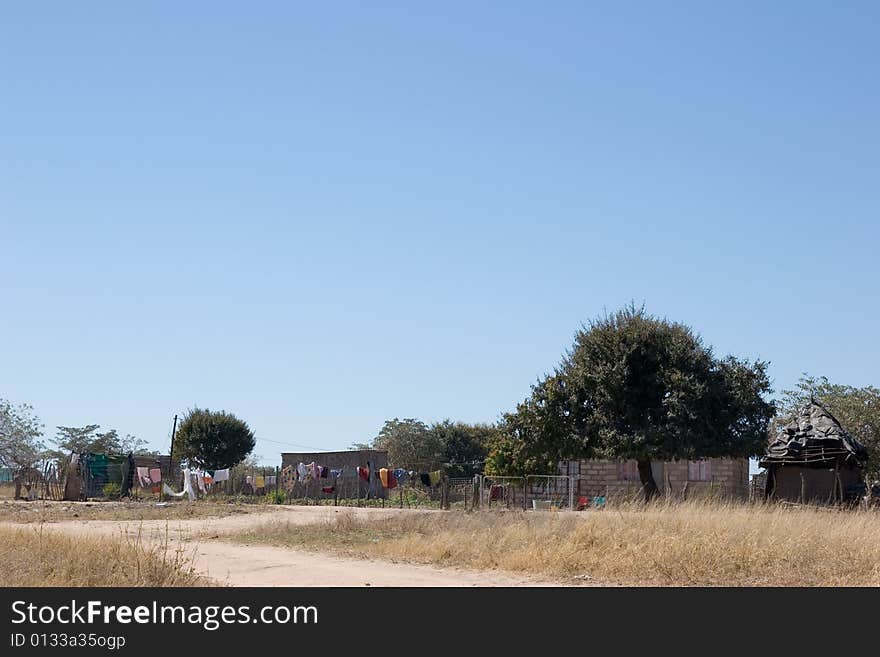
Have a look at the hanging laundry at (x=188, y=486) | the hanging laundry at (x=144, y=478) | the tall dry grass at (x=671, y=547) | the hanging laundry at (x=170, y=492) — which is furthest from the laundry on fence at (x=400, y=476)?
the tall dry grass at (x=671, y=547)

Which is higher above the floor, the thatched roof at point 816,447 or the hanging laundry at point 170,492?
the thatched roof at point 816,447

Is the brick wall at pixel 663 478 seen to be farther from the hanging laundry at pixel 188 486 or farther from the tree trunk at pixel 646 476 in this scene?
the hanging laundry at pixel 188 486

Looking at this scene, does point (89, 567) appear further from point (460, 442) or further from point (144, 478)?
point (460, 442)

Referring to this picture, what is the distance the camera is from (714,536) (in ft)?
51.1

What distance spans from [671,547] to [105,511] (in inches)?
1037

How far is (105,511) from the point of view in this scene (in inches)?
1405

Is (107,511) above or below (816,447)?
below

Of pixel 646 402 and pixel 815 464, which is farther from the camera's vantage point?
pixel 646 402

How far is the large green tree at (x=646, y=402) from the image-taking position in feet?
112

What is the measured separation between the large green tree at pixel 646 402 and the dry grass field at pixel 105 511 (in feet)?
41.4

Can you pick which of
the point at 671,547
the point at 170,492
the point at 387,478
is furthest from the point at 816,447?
the point at 170,492

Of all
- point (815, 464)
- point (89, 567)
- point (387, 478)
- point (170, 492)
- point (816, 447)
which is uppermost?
point (816, 447)
